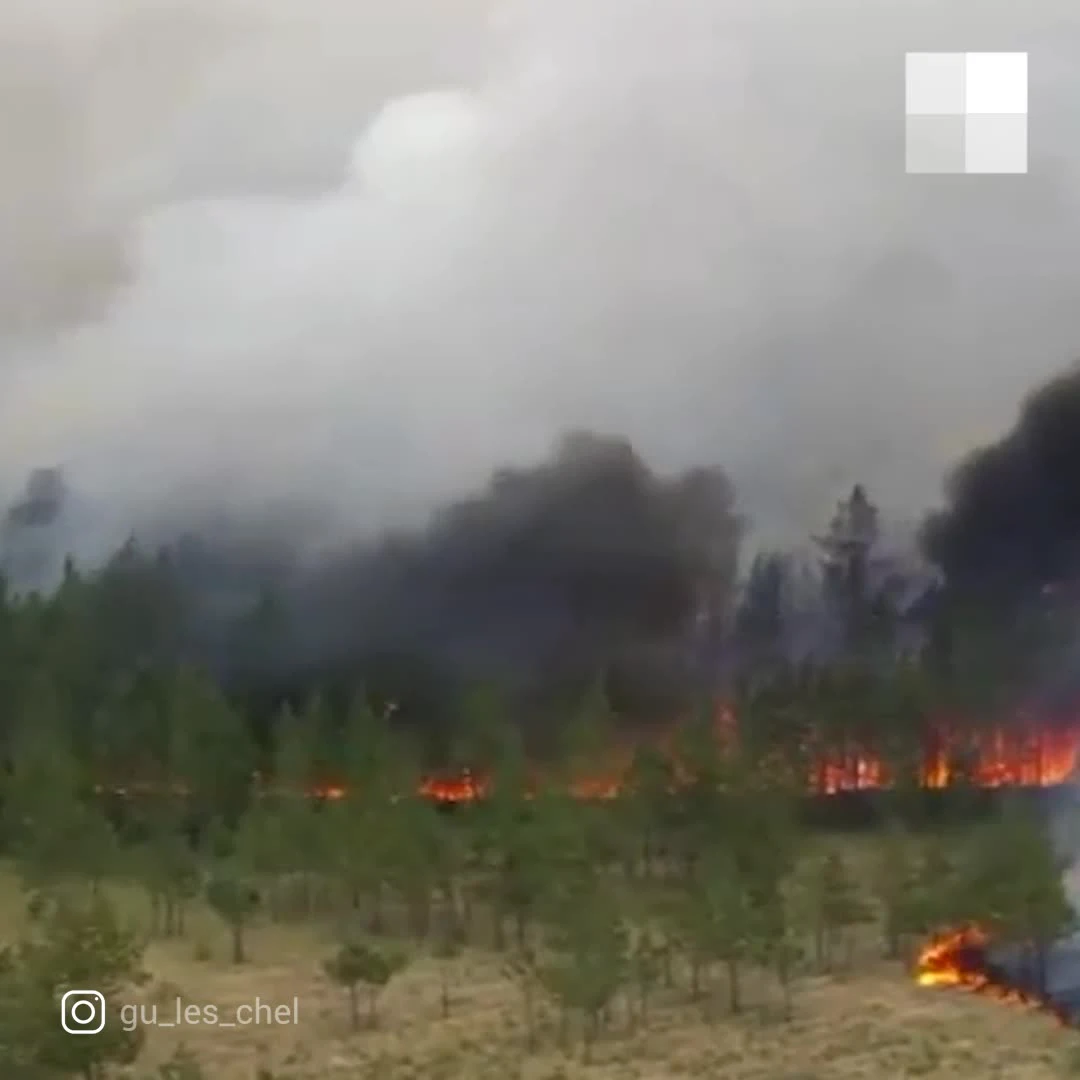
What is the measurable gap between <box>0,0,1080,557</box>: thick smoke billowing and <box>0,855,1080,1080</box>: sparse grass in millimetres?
888

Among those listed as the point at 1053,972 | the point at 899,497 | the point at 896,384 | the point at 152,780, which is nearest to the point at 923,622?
the point at 899,497

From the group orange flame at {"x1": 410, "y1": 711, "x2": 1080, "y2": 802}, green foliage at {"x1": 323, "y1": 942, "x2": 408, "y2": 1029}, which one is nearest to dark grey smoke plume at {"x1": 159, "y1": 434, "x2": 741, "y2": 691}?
orange flame at {"x1": 410, "y1": 711, "x2": 1080, "y2": 802}

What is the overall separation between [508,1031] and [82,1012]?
85 centimetres

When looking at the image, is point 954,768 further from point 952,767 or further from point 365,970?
point 365,970

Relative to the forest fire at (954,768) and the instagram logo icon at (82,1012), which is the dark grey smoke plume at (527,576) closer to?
the forest fire at (954,768)

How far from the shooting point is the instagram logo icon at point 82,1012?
11.2 ft

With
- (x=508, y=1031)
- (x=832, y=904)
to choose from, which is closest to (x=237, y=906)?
(x=508, y=1031)

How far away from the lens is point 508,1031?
3404 mm

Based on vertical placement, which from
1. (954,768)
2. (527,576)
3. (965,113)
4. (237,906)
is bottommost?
(237,906)

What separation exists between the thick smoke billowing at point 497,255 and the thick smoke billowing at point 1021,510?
7cm

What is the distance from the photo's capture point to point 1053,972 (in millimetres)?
3486

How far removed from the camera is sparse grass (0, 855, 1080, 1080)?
134 inches

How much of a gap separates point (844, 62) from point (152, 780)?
2.06m

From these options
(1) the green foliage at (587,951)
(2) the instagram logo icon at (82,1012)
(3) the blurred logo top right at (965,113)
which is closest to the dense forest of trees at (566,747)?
(1) the green foliage at (587,951)
